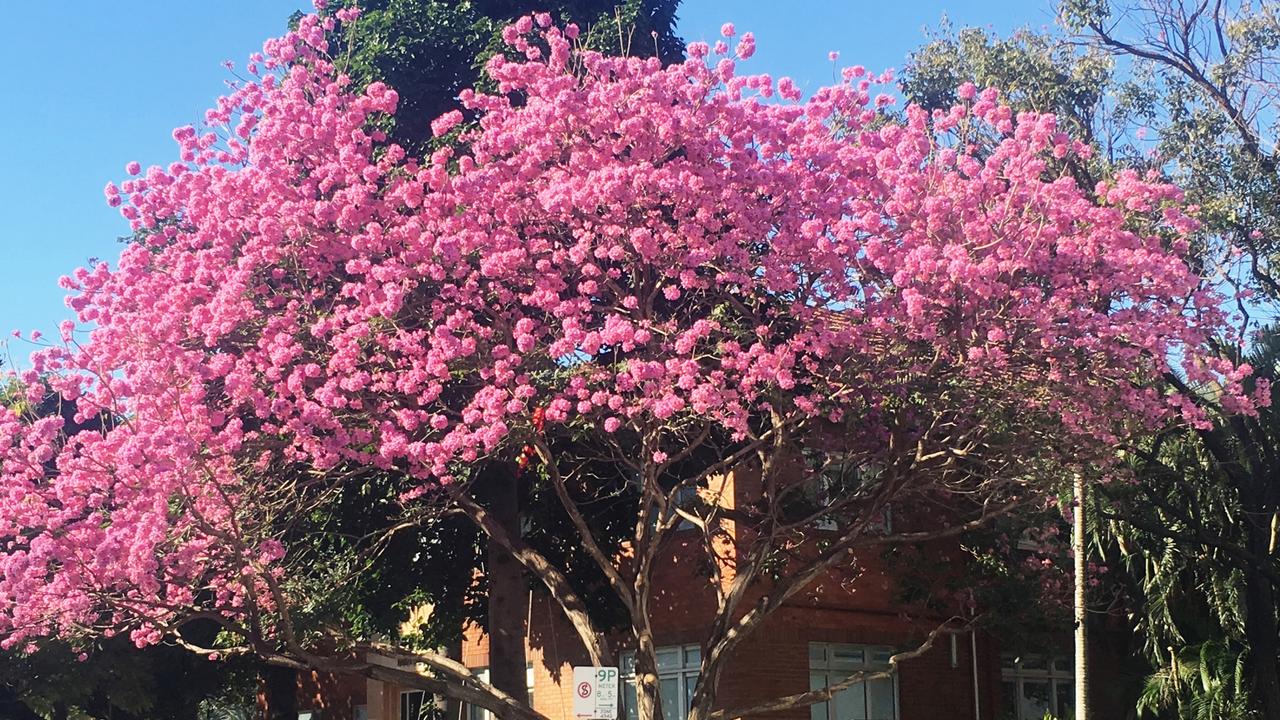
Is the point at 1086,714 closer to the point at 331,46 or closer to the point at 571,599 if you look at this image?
the point at 571,599

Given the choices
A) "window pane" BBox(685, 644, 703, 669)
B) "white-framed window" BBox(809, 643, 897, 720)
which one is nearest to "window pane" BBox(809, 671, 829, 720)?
"white-framed window" BBox(809, 643, 897, 720)

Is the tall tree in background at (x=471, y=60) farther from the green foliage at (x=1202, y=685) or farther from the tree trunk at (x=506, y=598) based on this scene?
the green foliage at (x=1202, y=685)

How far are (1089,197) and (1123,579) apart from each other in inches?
308

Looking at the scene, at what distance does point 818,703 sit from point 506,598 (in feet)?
17.2

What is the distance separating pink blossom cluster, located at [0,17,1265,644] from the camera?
14.8 m

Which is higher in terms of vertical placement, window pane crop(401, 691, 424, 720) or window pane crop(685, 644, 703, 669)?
window pane crop(685, 644, 703, 669)

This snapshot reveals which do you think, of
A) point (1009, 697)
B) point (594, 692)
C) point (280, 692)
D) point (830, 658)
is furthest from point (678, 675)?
point (280, 692)

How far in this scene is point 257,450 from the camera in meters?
16.1

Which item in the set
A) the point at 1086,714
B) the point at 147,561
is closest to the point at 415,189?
the point at 147,561

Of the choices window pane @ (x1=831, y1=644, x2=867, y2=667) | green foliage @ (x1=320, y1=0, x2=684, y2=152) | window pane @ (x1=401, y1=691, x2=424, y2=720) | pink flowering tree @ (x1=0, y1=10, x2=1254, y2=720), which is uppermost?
green foliage @ (x1=320, y1=0, x2=684, y2=152)

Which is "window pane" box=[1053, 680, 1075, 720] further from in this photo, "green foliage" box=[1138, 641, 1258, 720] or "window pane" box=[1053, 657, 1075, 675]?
"green foliage" box=[1138, 641, 1258, 720]

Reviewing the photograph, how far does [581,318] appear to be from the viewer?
1556cm

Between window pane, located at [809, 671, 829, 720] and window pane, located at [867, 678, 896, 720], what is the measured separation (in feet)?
2.91

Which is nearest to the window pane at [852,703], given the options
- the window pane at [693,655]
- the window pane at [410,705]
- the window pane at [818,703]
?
the window pane at [818,703]
